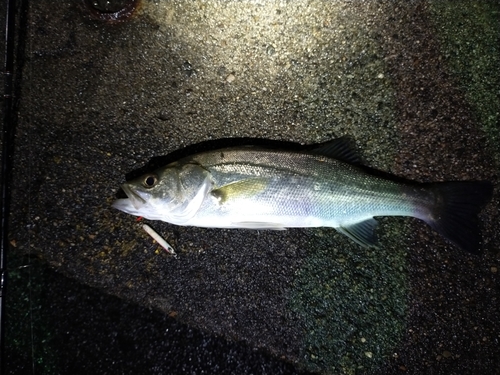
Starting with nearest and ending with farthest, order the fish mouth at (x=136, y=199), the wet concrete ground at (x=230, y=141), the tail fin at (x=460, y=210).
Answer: the fish mouth at (x=136, y=199), the tail fin at (x=460, y=210), the wet concrete ground at (x=230, y=141)

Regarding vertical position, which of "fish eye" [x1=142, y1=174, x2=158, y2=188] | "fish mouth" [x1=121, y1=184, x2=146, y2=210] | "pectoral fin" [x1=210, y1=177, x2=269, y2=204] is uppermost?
"pectoral fin" [x1=210, y1=177, x2=269, y2=204]

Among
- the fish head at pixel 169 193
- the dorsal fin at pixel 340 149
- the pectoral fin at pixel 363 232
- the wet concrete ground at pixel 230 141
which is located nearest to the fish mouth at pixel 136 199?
the fish head at pixel 169 193

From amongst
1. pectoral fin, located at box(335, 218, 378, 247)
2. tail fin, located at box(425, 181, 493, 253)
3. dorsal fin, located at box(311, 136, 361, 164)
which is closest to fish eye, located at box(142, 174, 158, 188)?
dorsal fin, located at box(311, 136, 361, 164)

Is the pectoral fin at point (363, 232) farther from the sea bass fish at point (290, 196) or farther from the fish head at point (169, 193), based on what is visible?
the fish head at point (169, 193)

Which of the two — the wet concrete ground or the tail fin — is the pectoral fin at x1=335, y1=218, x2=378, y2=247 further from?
the tail fin

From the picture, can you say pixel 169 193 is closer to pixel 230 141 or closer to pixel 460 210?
pixel 230 141

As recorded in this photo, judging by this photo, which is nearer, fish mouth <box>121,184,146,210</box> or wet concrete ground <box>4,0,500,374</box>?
fish mouth <box>121,184,146,210</box>

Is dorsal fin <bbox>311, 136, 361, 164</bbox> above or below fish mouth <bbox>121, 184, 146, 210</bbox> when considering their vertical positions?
above
